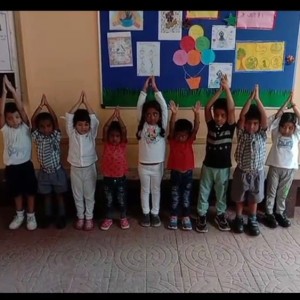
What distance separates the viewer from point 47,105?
2254 millimetres

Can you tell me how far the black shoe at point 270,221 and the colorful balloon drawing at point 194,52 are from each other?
1020 mm

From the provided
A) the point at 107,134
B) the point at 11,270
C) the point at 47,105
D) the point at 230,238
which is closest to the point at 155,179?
the point at 107,134

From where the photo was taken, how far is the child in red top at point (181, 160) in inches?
87.7

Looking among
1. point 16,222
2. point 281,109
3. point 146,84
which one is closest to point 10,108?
point 16,222

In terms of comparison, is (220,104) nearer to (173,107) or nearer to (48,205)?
(173,107)

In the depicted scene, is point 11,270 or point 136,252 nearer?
point 11,270

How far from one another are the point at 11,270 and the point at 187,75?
1573mm

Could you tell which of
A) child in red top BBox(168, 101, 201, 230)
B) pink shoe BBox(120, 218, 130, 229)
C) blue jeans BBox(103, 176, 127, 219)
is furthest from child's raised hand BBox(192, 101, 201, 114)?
pink shoe BBox(120, 218, 130, 229)

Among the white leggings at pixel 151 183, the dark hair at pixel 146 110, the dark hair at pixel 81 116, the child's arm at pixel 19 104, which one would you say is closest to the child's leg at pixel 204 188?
the white leggings at pixel 151 183

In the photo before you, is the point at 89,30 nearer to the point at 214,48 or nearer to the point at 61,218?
the point at 214,48

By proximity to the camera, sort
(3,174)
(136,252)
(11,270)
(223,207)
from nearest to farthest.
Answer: (11,270)
(136,252)
(223,207)
(3,174)

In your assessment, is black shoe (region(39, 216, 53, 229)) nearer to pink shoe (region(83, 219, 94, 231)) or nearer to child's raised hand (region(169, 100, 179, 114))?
pink shoe (region(83, 219, 94, 231))

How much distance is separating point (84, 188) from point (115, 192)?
201 millimetres

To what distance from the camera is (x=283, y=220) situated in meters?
2.37
